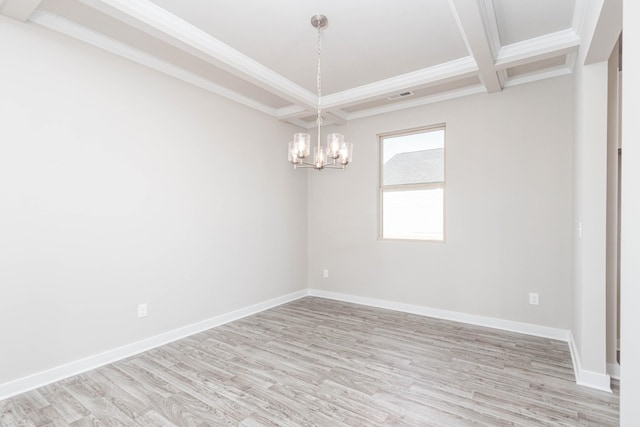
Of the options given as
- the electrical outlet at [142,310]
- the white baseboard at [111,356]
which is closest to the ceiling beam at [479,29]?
the electrical outlet at [142,310]

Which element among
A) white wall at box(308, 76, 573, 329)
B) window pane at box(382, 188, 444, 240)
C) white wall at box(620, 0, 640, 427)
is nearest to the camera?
white wall at box(620, 0, 640, 427)

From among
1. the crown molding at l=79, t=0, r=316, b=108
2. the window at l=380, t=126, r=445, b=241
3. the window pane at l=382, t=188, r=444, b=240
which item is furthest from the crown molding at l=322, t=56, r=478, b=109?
the window pane at l=382, t=188, r=444, b=240

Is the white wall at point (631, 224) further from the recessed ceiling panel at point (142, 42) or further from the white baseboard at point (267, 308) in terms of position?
the recessed ceiling panel at point (142, 42)

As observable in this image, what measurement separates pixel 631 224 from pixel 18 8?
360 centimetres

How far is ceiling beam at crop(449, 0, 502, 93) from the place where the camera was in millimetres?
2254

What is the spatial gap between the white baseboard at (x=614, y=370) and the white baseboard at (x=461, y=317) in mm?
817

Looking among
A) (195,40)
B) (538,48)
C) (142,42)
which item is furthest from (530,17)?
(142,42)

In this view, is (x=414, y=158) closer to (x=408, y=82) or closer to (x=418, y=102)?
(x=418, y=102)

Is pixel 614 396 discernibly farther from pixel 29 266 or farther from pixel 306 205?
pixel 29 266

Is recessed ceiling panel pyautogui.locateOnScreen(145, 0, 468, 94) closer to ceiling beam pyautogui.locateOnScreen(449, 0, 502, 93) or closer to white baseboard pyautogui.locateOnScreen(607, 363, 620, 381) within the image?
ceiling beam pyautogui.locateOnScreen(449, 0, 502, 93)

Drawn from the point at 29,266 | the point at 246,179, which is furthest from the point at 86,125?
the point at 246,179

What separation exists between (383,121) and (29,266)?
4.12m

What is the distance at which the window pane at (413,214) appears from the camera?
168 inches

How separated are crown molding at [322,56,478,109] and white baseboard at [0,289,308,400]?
2.91 m
